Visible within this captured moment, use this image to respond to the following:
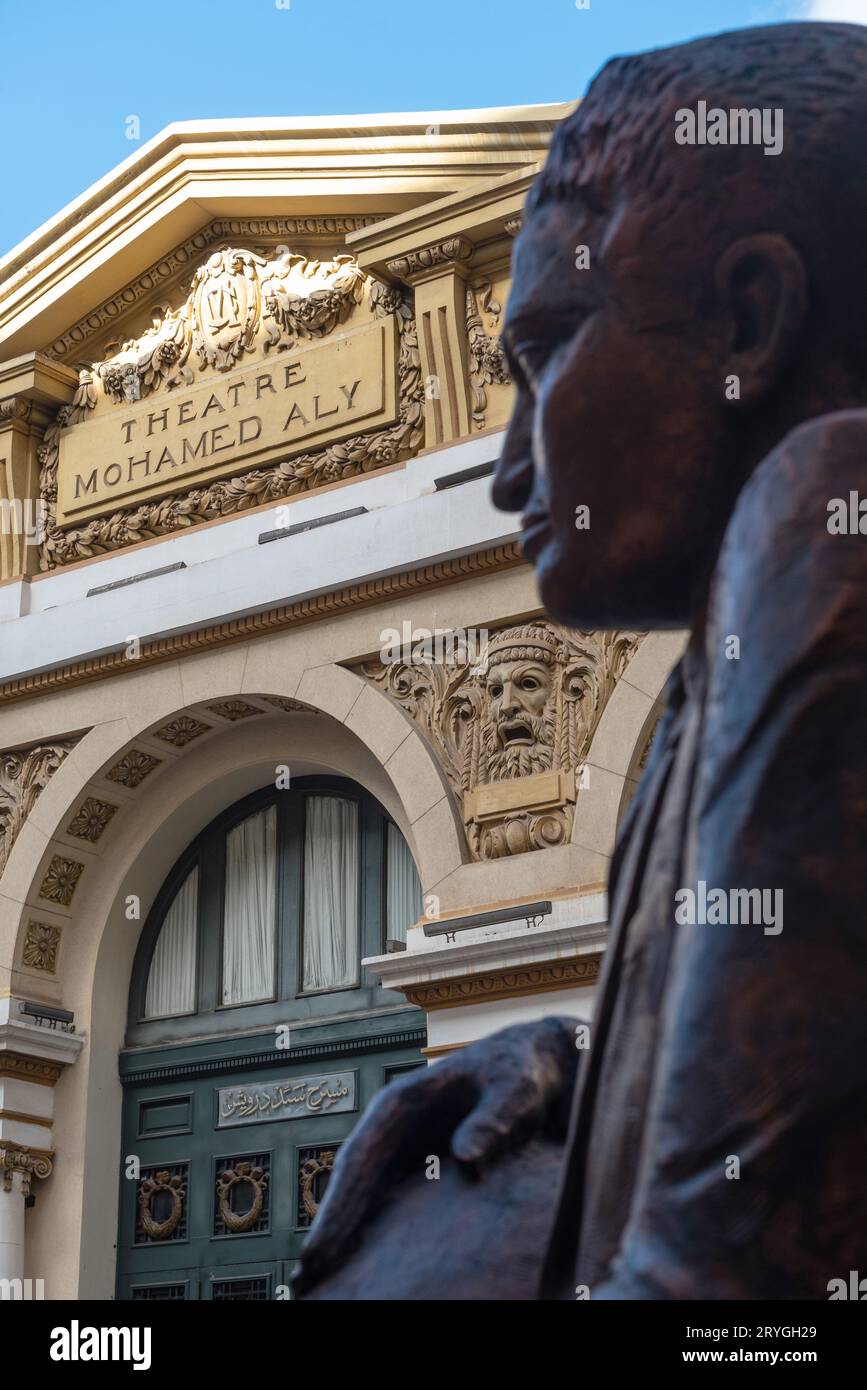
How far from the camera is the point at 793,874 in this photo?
1239 millimetres

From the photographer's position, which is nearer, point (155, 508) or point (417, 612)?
point (417, 612)

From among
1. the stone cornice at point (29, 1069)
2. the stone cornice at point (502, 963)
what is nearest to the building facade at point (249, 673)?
the stone cornice at point (29, 1069)

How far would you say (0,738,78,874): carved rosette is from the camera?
13172 millimetres

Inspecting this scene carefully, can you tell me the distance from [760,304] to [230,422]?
12068mm

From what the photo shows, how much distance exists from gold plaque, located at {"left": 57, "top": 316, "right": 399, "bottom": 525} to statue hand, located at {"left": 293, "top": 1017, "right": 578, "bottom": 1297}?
11.1 meters

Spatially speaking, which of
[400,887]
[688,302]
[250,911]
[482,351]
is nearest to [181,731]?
[250,911]

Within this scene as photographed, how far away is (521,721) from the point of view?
440 inches

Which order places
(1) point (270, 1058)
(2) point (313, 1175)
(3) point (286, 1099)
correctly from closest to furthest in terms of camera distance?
(2) point (313, 1175), (3) point (286, 1099), (1) point (270, 1058)

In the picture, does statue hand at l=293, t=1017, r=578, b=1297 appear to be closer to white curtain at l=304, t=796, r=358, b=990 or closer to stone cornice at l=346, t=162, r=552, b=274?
stone cornice at l=346, t=162, r=552, b=274

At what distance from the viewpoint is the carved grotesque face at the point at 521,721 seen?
11086mm

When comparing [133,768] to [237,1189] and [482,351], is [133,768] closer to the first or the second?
[237,1189]

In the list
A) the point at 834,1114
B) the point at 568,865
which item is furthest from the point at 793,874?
the point at 568,865
